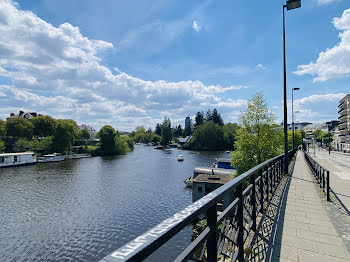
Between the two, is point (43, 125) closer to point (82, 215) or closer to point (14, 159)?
point (14, 159)

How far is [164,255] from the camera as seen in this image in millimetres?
12820

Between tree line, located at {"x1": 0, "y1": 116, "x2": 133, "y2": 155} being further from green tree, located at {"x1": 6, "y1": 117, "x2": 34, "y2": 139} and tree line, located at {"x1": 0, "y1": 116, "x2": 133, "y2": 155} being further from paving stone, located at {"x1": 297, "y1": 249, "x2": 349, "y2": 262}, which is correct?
paving stone, located at {"x1": 297, "y1": 249, "x2": 349, "y2": 262}

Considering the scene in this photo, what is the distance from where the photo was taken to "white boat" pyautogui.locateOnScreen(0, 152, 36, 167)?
4797 centimetres

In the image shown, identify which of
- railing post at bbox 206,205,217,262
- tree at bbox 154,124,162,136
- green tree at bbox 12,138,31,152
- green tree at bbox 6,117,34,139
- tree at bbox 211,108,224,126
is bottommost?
green tree at bbox 12,138,31,152

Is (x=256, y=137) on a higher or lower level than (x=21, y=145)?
higher

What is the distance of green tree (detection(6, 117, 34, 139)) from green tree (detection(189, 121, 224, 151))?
65138 mm

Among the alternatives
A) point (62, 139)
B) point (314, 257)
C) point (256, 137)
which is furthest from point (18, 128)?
point (314, 257)

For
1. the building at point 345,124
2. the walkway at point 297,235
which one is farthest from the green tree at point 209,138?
the walkway at point 297,235

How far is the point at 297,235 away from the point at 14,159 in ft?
202

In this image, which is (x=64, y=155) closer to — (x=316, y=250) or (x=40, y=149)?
(x=40, y=149)

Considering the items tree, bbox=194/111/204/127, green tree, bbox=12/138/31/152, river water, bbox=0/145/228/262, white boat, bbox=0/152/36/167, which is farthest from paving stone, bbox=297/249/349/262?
tree, bbox=194/111/204/127

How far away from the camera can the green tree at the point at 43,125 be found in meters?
70.8

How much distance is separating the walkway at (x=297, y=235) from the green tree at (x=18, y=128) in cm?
7674

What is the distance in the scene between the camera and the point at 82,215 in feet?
60.8
